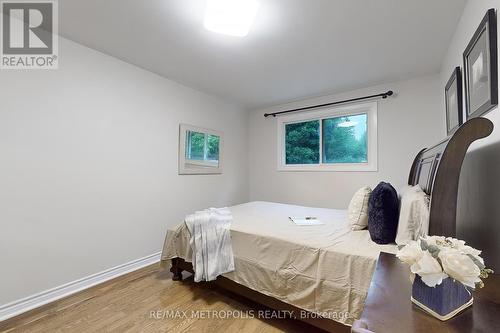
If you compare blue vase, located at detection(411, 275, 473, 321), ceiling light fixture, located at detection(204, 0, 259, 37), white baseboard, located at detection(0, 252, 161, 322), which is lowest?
white baseboard, located at detection(0, 252, 161, 322)

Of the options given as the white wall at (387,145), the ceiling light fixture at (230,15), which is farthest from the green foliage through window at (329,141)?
the ceiling light fixture at (230,15)

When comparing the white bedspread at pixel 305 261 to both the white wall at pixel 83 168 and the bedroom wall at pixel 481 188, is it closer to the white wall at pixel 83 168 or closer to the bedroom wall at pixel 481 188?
the bedroom wall at pixel 481 188

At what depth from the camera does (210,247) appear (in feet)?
6.68

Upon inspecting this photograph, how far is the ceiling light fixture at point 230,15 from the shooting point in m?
1.62

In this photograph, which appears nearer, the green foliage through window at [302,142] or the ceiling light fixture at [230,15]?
the ceiling light fixture at [230,15]

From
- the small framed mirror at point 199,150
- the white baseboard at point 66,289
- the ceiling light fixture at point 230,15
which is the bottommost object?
the white baseboard at point 66,289

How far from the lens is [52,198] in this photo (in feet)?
6.80

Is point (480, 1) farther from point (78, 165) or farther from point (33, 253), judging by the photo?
point (33, 253)

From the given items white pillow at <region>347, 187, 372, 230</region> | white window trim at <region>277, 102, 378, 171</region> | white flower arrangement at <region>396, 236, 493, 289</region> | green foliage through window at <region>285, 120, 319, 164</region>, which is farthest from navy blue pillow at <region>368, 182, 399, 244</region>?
green foliage through window at <region>285, 120, 319, 164</region>

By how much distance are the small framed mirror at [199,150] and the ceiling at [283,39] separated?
761 mm

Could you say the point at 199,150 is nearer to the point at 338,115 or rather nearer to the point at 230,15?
the point at 230,15

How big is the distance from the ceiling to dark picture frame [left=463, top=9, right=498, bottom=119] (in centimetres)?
52

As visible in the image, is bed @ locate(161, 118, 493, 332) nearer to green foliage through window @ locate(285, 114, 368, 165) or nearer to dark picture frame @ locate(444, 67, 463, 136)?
dark picture frame @ locate(444, 67, 463, 136)

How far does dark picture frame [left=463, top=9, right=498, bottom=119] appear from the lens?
47.1 inches
